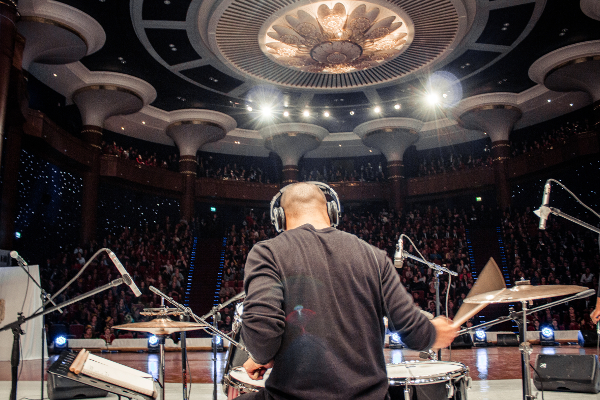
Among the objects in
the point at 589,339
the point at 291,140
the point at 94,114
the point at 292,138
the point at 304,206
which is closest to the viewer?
the point at 304,206

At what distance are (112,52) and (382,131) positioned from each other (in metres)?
11.0

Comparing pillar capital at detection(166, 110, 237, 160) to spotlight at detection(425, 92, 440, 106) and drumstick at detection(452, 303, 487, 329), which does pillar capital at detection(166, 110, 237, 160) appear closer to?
spotlight at detection(425, 92, 440, 106)

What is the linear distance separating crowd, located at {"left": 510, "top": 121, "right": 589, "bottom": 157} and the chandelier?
8515mm

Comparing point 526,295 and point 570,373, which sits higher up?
point 526,295

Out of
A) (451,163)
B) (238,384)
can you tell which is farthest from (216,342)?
(451,163)

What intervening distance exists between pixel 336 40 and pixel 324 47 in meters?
0.37

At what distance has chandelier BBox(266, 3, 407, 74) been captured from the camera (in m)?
10.9

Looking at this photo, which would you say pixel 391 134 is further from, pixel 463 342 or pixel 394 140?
pixel 463 342

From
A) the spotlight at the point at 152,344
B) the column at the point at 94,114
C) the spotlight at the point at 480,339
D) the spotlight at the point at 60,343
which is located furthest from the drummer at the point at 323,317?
the column at the point at 94,114

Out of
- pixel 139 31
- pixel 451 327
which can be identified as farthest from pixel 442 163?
pixel 451 327

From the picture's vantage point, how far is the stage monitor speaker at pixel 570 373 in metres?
5.17

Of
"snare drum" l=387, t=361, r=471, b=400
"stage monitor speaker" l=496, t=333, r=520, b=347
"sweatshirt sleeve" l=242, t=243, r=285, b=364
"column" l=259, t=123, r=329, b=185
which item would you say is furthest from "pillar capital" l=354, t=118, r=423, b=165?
"sweatshirt sleeve" l=242, t=243, r=285, b=364

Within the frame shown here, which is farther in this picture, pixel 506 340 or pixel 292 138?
pixel 292 138

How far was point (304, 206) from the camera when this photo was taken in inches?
77.9
